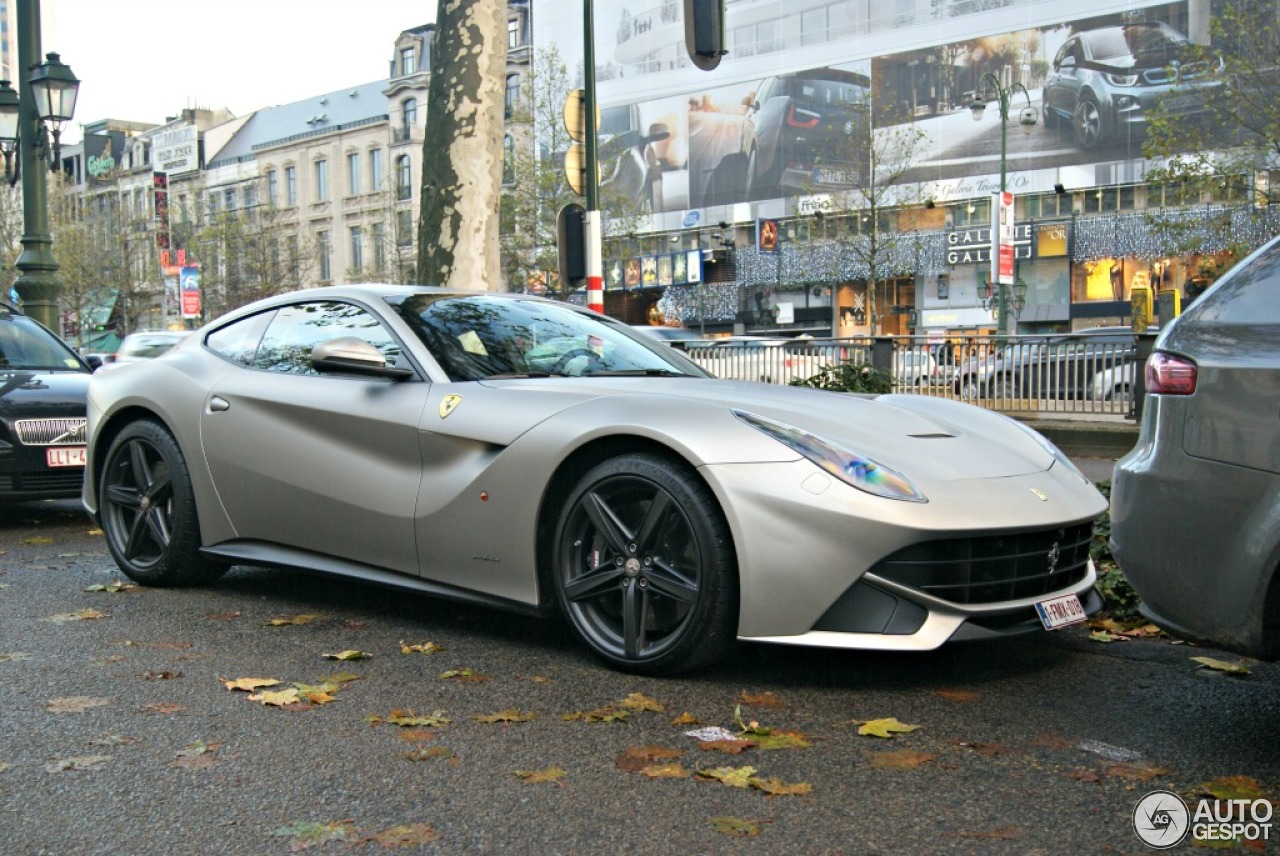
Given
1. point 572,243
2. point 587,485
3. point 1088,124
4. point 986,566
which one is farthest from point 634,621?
point 1088,124

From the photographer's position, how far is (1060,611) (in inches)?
159

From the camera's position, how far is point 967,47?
51000 millimetres

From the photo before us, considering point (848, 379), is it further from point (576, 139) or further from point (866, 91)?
point (866, 91)

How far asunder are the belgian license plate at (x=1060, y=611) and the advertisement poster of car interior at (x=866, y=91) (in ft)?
125

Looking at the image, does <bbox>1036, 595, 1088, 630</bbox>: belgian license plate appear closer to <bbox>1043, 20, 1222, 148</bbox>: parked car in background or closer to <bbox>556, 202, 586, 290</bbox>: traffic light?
<bbox>556, 202, 586, 290</bbox>: traffic light

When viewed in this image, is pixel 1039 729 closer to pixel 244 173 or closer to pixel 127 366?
pixel 127 366

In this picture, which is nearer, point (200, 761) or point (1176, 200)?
point (200, 761)

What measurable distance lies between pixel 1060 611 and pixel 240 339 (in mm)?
3682

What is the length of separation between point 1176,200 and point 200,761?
1770 inches

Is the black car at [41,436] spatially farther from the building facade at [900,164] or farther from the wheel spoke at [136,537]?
the building facade at [900,164]

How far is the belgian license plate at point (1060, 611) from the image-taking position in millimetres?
3971

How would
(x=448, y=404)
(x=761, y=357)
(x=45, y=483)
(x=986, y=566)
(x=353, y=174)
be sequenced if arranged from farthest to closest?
(x=353, y=174) < (x=761, y=357) < (x=45, y=483) < (x=448, y=404) < (x=986, y=566)

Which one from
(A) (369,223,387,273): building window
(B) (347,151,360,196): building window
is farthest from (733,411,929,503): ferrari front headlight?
(B) (347,151,360,196): building window

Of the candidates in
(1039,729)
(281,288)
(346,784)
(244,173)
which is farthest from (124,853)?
(244,173)
